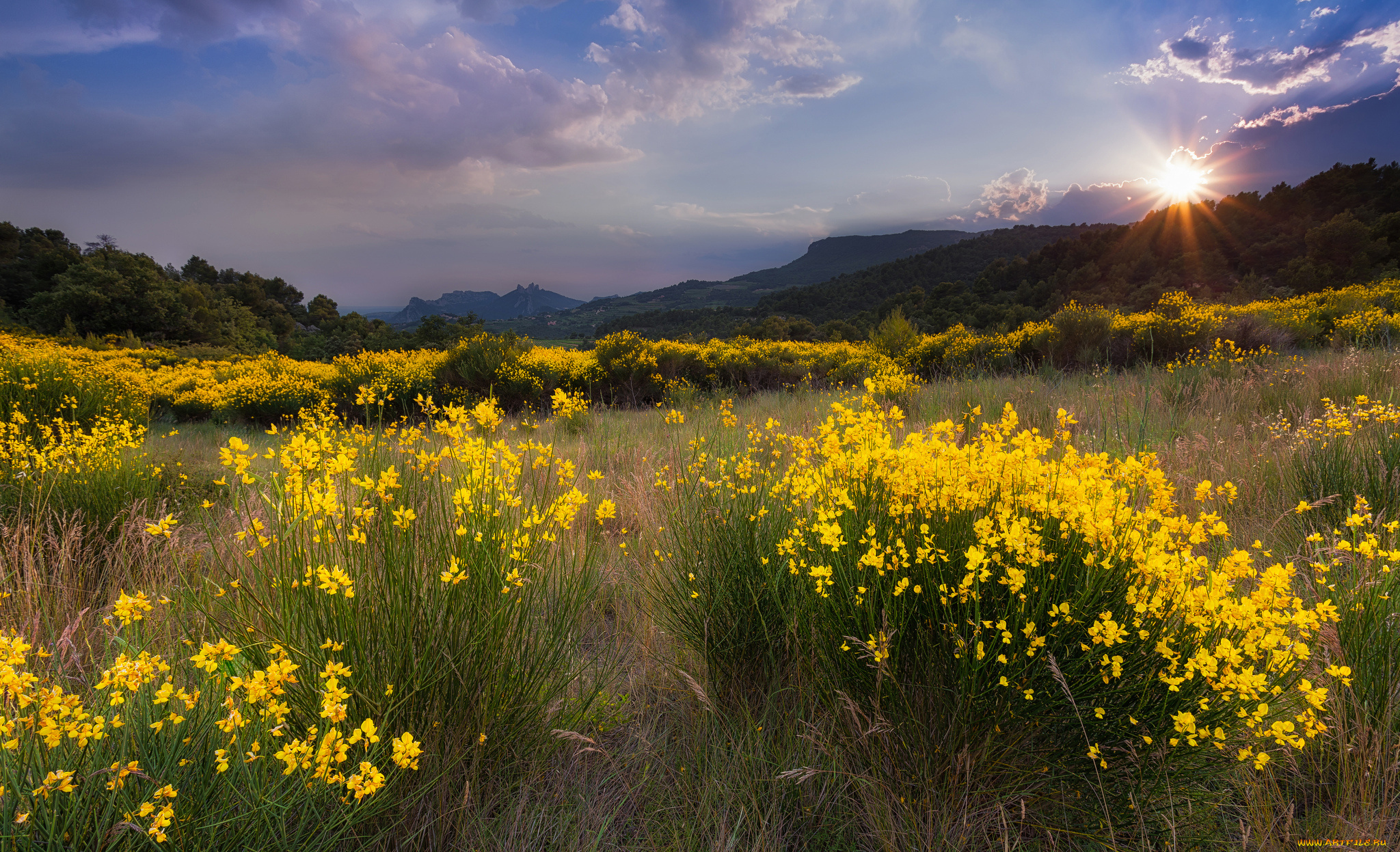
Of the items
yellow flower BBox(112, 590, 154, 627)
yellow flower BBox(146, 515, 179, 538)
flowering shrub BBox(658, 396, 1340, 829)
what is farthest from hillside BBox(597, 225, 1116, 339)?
yellow flower BBox(112, 590, 154, 627)

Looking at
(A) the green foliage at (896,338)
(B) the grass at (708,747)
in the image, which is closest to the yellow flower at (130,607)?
(B) the grass at (708,747)

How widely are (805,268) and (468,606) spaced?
10740cm

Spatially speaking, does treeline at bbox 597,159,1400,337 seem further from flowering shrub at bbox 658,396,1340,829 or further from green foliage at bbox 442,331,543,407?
flowering shrub at bbox 658,396,1340,829

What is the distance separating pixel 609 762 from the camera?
74.6 inches

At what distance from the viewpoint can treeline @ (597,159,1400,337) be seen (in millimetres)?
21719

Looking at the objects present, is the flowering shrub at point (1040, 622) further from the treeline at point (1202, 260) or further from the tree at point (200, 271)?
the tree at point (200, 271)

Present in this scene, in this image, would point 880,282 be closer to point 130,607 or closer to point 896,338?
point 896,338

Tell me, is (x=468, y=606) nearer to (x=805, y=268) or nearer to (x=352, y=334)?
(x=352, y=334)

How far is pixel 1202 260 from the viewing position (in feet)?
86.8

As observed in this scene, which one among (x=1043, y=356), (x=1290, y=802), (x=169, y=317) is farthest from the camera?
(x=169, y=317)

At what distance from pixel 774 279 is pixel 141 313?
285ft

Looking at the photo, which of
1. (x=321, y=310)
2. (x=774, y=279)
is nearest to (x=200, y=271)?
(x=321, y=310)

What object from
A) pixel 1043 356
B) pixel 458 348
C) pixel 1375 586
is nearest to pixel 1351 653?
pixel 1375 586

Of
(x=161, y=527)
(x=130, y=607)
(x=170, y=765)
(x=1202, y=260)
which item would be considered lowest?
(x=170, y=765)
